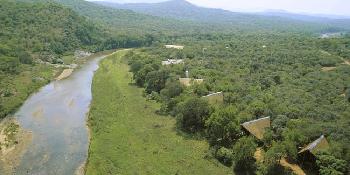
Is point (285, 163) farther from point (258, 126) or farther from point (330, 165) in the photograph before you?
point (258, 126)

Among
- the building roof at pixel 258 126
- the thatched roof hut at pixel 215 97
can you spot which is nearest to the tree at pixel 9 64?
the thatched roof hut at pixel 215 97

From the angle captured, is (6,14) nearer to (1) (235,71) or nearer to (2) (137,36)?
(2) (137,36)

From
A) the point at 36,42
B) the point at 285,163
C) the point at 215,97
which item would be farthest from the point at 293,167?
the point at 36,42

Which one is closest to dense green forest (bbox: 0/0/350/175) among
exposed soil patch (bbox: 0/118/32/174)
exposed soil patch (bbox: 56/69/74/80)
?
exposed soil patch (bbox: 56/69/74/80)

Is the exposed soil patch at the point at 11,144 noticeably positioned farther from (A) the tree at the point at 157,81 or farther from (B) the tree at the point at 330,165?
(B) the tree at the point at 330,165

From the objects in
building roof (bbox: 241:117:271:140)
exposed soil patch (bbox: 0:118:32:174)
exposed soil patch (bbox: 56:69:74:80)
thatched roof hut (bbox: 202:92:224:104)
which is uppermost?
building roof (bbox: 241:117:271:140)

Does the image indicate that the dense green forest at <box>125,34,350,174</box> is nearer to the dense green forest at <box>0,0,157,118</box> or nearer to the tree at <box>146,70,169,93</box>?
the tree at <box>146,70,169,93</box>
